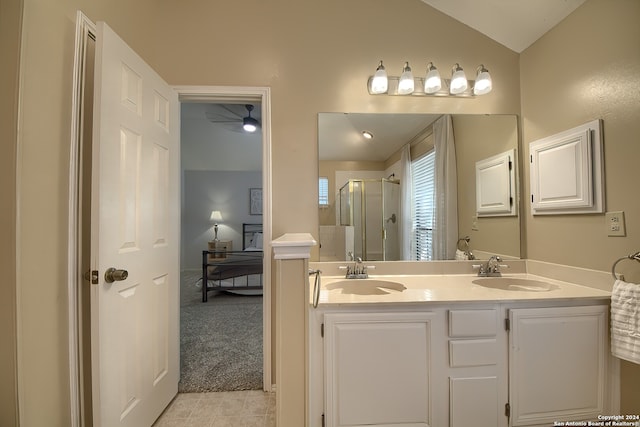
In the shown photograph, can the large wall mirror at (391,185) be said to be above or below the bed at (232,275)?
above

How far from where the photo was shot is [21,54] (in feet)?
3.04

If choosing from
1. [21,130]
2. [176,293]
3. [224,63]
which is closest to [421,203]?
[224,63]

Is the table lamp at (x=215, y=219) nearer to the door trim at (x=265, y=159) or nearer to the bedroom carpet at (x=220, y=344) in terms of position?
the bedroom carpet at (x=220, y=344)

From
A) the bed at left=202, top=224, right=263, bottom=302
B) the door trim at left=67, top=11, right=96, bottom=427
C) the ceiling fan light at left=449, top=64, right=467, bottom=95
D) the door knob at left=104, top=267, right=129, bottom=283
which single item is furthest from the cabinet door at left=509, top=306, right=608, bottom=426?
the bed at left=202, top=224, right=263, bottom=302

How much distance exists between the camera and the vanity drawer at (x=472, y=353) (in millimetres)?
1253

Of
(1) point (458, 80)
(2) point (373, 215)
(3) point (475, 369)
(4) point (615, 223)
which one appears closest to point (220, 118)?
(2) point (373, 215)

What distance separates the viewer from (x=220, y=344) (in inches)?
94.3

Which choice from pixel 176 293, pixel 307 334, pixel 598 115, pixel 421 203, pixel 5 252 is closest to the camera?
pixel 5 252

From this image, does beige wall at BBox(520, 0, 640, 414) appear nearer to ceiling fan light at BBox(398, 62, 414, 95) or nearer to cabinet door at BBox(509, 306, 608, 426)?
cabinet door at BBox(509, 306, 608, 426)

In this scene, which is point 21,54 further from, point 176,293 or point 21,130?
point 176,293

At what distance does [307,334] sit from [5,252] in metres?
1.17

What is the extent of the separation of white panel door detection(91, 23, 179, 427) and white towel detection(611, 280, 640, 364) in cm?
239

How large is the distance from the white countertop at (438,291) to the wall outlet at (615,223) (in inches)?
12.8

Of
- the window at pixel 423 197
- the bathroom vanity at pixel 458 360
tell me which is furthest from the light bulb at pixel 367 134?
the bathroom vanity at pixel 458 360
